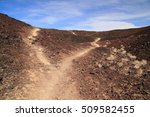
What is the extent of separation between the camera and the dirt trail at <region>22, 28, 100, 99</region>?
18.5m

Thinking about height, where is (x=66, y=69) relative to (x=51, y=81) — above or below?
above

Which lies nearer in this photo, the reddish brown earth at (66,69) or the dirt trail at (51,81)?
the dirt trail at (51,81)

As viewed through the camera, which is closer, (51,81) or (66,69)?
(51,81)

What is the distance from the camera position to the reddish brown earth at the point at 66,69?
19348mm

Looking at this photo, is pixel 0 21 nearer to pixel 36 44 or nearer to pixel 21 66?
pixel 36 44

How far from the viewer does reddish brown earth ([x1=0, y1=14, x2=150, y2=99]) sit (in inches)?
762

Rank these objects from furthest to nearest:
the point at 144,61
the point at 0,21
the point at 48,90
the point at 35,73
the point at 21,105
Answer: the point at 0,21 → the point at 144,61 → the point at 35,73 → the point at 48,90 → the point at 21,105

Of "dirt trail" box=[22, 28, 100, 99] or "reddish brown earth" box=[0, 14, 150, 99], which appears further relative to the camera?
"reddish brown earth" box=[0, 14, 150, 99]

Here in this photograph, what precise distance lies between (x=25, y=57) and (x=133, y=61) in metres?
12.4

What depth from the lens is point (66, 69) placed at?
78.0 ft

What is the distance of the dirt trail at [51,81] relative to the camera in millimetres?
18500

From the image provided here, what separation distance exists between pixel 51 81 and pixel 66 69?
3.44 meters

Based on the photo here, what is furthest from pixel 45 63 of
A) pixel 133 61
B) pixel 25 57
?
pixel 133 61

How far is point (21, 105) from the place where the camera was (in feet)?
51.9
